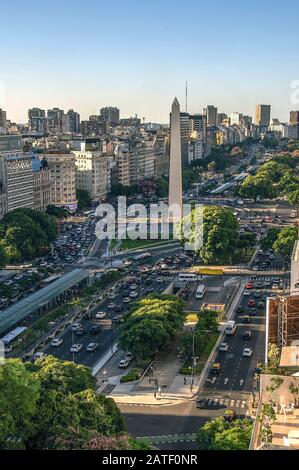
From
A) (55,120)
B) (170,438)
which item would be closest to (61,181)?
(170,438)

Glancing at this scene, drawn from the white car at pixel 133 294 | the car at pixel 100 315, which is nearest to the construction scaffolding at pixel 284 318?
the car at pixel 100 315

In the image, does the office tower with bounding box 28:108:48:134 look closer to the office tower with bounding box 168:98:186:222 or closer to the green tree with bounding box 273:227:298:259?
the office tower with bounding box 168:98:186:222

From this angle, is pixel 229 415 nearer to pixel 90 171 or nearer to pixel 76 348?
pixel 76 348

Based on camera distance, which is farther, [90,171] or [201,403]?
[90,171]

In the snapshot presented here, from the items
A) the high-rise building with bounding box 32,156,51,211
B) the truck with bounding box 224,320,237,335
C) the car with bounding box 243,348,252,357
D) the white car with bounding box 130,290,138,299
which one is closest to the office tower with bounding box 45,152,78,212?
the high-rise building with bounding box 32,156,51,211

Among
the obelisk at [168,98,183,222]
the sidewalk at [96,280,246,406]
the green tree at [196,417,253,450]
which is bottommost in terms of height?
the sidewalk at [96,280,246,406]

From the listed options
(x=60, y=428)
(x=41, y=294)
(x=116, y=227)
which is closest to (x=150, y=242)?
(x=116, y=227)

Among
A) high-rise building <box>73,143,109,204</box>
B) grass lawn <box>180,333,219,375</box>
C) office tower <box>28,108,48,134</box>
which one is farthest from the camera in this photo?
office tower <box>28,108,48,134</box>

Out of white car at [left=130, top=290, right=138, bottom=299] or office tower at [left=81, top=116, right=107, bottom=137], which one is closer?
white car at [left=130, top=290, right=138, bottom=299]
